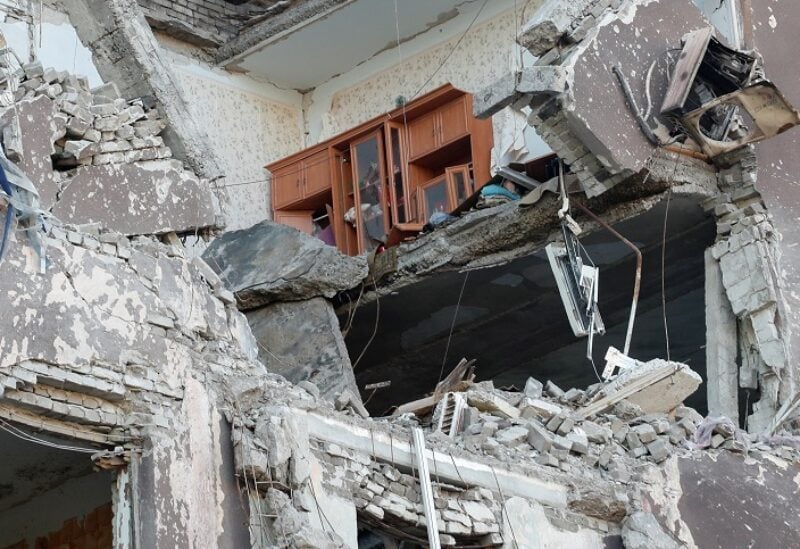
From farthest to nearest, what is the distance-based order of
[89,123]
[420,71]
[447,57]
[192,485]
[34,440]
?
[420,71]
[447,57]
[89,123]
[192,485]
[34,440]

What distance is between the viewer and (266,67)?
20812 millimetres

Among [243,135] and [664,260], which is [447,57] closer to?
[243,135]

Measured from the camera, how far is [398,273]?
18.0 m

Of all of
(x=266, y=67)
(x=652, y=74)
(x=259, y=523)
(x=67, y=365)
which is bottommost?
(x=259, y=523)

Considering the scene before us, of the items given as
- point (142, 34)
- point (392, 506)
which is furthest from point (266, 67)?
point (392, 506)

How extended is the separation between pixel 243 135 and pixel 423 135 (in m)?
2.41

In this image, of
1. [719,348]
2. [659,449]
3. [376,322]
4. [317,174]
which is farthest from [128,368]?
[317,174]

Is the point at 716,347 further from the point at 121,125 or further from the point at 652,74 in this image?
the point at 121,125

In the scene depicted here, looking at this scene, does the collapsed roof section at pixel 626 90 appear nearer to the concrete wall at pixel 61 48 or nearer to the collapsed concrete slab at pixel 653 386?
the collapsed concrete slab at pixel 653 386

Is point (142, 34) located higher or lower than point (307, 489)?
higher

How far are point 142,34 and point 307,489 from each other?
542 centimetres

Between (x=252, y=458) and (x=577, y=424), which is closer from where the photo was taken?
(x=252, y=458)

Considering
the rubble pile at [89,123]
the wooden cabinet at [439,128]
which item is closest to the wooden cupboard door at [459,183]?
the wooden cabinet at [439,128]

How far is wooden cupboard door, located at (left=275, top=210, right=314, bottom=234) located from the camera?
2023 cm
